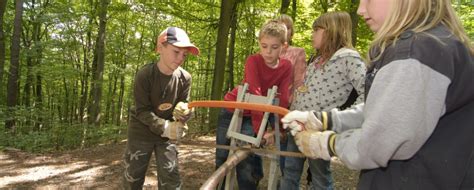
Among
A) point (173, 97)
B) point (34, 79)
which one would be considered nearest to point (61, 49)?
point (34, 79)

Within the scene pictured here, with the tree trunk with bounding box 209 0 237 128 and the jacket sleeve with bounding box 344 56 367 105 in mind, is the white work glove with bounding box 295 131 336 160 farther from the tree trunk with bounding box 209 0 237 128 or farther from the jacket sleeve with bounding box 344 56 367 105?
the tree trunk with bounding box 209 0 237 128

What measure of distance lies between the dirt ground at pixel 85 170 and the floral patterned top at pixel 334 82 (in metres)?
2.19

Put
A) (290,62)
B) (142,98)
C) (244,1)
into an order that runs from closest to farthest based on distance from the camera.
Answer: (142,98) < (290,62) < (244,1)

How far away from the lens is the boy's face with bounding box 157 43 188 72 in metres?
3.34

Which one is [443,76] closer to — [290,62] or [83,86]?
[290,62]

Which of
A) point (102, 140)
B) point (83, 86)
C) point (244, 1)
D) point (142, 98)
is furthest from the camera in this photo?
point (83, 86)

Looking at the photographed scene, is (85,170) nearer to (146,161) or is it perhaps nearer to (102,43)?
(146,161)

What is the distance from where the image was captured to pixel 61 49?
1645cm

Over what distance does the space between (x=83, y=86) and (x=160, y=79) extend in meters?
20.4

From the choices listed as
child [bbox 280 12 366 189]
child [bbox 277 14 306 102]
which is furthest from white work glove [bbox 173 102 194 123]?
child [bbox 277 14 306 102]

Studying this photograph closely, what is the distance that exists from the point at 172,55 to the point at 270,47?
910 millimetres

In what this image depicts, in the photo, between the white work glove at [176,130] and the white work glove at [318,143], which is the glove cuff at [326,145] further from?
the white work glove at [176,130]

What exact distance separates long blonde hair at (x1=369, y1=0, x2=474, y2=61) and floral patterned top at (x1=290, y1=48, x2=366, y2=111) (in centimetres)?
146

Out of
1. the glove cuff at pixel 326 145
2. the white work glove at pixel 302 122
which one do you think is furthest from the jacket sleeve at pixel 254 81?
the glove cuff at pixel 326 145
